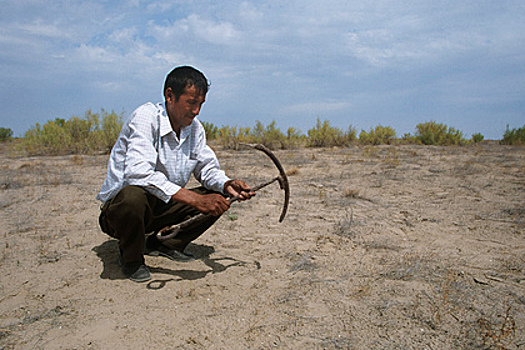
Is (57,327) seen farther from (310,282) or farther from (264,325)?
(310,282)

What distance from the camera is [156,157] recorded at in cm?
243

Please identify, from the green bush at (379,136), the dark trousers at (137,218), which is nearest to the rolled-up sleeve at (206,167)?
the dark trousers at (137,218)

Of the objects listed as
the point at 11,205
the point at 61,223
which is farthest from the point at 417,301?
the point at 11,205

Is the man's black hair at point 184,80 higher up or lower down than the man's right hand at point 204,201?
higher up

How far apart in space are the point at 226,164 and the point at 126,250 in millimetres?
5273

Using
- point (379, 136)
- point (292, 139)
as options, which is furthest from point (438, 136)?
point (292, 139)

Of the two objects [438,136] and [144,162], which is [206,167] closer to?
[144,162]

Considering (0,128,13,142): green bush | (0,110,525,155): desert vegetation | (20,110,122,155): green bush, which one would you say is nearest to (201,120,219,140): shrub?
(0,110,525,155): desert vegetation

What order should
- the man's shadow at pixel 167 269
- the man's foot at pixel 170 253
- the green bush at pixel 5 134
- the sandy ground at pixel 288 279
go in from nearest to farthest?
the sandy ground at pixel 288 279, the man's shadow at pixel 167 269, the man's foot at pixel 170 253, the green bush at pixel 5 134

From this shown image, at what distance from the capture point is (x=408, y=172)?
6609 millimetres

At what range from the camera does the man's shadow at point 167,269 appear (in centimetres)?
259

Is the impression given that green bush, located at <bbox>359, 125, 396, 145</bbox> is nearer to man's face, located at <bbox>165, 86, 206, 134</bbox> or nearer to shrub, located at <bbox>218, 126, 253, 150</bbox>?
shrub, located at <bbox>218, 126, 253, 150</bbox>

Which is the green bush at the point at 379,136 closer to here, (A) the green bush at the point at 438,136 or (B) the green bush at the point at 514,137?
(A) the green bush at the point at 438,136

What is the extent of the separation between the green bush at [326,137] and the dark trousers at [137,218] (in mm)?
10066
